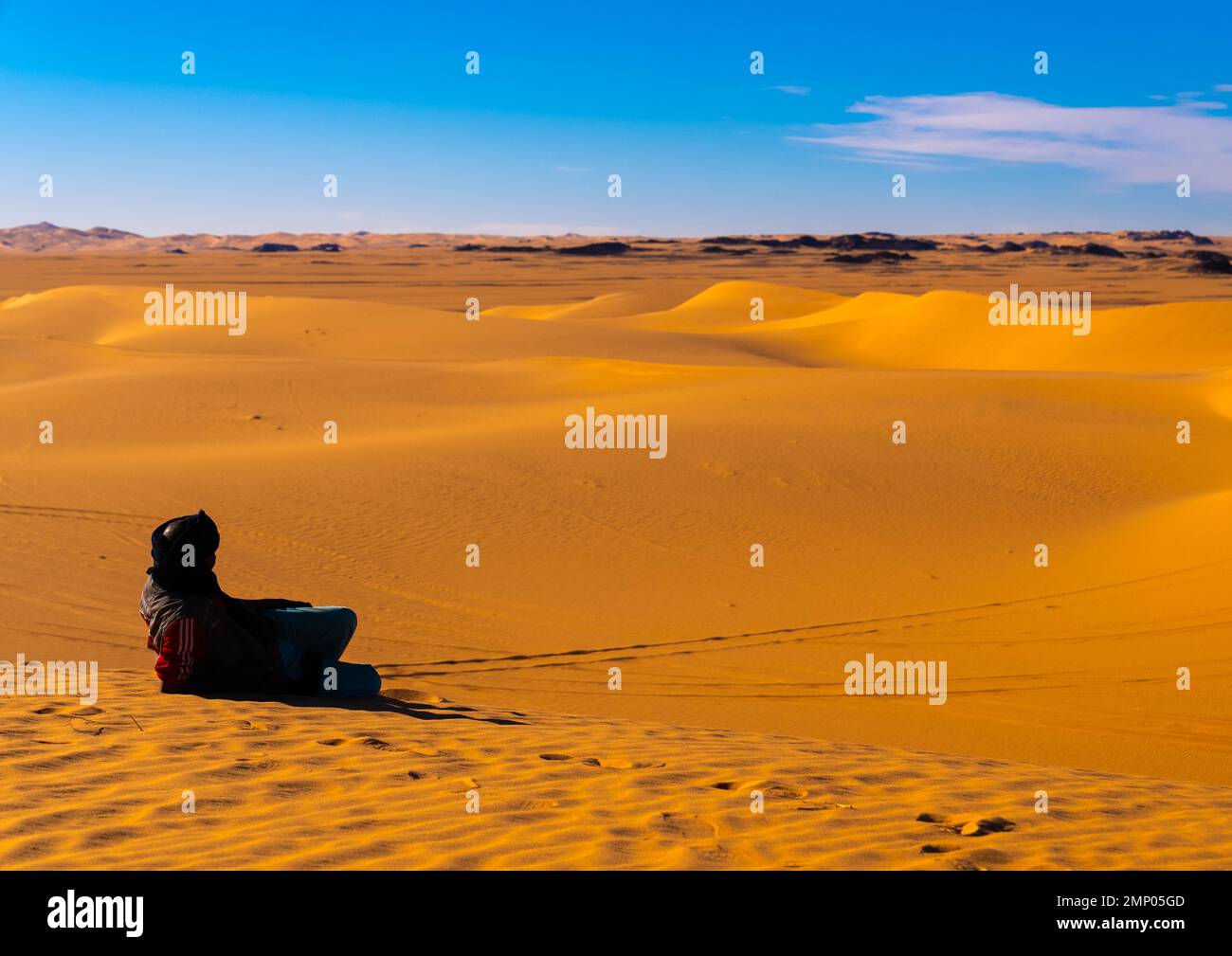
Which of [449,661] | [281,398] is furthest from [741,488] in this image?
[281,398]

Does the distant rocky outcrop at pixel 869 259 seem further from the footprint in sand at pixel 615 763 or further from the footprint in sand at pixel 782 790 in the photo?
the footprint in sand at pixel 782 790

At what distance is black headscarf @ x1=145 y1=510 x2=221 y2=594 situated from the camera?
6.35 meters

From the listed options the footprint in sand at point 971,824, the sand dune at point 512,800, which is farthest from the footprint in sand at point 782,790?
the footprint in sand at point 971,824

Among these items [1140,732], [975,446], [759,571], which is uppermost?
[975,446]

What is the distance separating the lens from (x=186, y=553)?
20.9 feet

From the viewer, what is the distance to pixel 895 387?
21.5 metres

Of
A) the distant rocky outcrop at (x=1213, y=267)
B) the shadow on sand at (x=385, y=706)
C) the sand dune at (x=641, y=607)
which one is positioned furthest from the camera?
the distant rocky outcrop at (x=1213, y=267)

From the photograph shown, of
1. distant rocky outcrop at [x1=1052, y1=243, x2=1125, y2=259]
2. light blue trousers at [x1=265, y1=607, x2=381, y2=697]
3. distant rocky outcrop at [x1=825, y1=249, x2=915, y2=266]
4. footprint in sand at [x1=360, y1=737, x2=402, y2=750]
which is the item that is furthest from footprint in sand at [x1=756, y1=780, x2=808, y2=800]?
distant rocky outcrop at [x1=1052, y1=243, x2=1125, y2=259]

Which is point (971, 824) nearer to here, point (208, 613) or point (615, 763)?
point (615, 763)

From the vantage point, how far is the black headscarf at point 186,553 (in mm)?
6348

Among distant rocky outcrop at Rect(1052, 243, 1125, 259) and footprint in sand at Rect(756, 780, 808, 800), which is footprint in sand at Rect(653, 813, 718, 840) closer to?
footprint in sand at Rect(756, 780, 808, 800)
